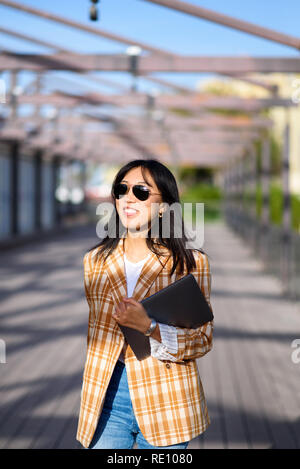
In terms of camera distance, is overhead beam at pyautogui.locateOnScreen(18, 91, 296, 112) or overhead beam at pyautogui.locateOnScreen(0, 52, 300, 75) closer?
overhead beam at pyautogui.locateOnScreen(0, 52, 300, 75)

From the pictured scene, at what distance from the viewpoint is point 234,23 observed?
4898mm

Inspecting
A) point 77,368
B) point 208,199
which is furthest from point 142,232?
point 208,199

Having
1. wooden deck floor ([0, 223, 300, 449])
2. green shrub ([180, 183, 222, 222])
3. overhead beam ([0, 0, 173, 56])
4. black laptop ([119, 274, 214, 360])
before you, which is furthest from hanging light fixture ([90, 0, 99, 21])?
green shrub ([180, 183, 222, 222])

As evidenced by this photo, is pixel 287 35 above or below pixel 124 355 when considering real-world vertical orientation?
above

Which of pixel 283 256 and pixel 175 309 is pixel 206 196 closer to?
pixel 283 256

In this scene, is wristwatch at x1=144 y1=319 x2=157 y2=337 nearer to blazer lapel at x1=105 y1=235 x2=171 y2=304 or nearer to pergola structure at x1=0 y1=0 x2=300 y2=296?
blazer lapel at x1=105 y1=235 x2=171 y2=304

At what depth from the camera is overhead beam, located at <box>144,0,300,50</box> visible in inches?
187

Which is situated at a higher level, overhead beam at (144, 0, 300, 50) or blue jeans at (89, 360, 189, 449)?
overhead beam at (144, 0, 300, 50)

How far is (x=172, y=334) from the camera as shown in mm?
1751

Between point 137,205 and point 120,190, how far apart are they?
0.08 metres

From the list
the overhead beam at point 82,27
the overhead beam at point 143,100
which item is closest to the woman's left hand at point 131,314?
the overhead beam at point 82,27

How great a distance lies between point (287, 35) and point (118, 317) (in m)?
3.89

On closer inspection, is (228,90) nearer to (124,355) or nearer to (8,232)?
(8,232)

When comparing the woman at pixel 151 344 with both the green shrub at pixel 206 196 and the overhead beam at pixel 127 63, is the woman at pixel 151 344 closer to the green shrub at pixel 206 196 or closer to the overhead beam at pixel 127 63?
the overhead beam at pixel 127 63
